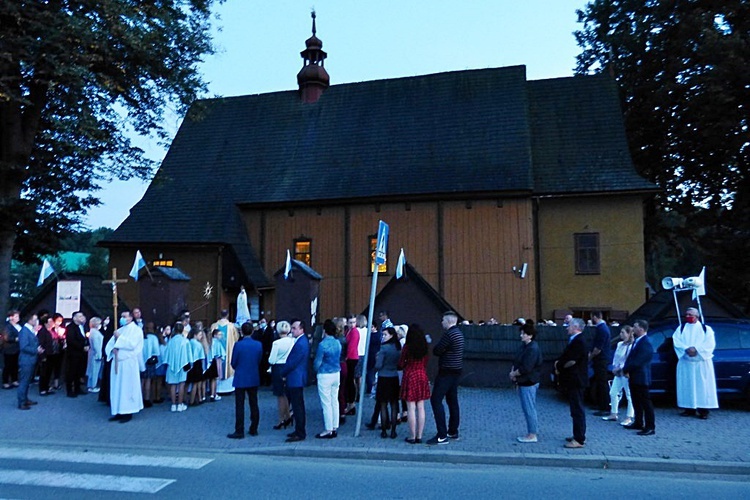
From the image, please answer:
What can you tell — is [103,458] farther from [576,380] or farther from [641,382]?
[641,382]

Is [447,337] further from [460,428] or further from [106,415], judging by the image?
[106,415]

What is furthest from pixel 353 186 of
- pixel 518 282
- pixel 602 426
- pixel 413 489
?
pixel 413 489

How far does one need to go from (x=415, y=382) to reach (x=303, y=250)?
1622 centimetres

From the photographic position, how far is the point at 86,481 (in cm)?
733

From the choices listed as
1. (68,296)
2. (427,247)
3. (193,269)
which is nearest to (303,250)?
(193,269)

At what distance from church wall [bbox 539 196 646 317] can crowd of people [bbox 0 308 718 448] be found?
10260mm

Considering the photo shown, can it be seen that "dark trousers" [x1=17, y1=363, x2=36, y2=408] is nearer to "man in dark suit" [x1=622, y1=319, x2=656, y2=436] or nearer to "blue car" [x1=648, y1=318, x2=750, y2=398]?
"man in dark suit" [x1=622, y1=319, x2=656, y2=436]

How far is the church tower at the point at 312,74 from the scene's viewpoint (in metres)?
28.9

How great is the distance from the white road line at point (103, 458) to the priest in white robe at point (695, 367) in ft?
27.9

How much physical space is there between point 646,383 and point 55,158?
1939 cm

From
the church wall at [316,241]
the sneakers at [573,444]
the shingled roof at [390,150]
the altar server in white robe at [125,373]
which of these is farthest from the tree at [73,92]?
the sneakers at [573,444]

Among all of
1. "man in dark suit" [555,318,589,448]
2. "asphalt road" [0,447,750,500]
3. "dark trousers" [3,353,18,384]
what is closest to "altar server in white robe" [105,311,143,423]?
"asphalt road" [0,447,750,500]

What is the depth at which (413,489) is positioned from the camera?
6852mm

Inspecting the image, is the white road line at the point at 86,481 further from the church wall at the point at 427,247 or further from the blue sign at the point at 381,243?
the church wall at the point at 427,247
